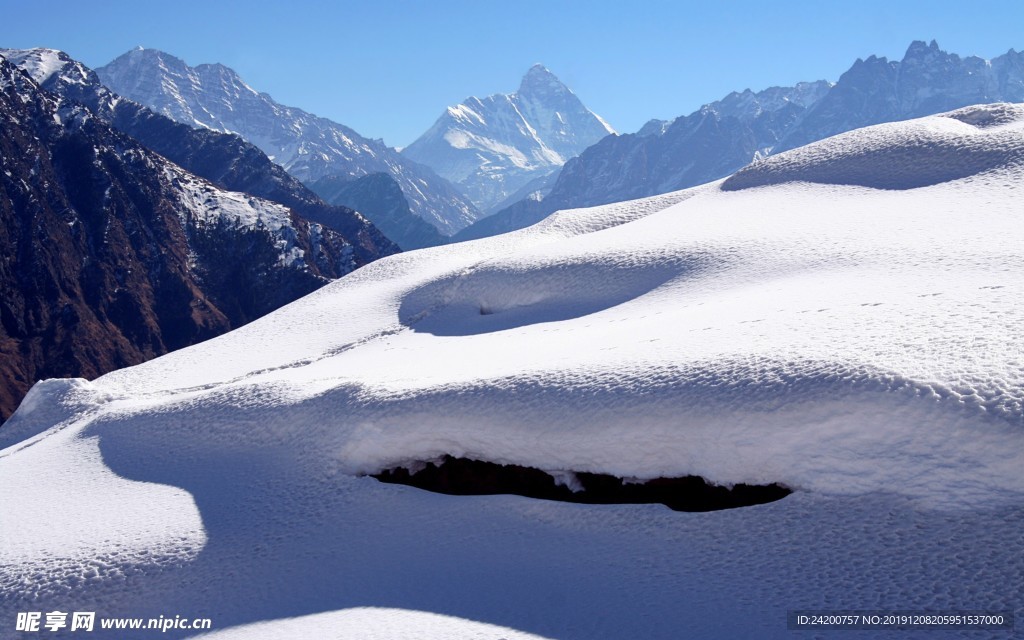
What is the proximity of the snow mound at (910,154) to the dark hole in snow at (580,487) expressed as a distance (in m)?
21.9

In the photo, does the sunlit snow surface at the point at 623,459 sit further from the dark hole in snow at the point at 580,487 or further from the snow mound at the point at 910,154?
the snow mound at the point at 910,154

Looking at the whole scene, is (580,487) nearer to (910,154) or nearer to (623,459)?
(623,459)

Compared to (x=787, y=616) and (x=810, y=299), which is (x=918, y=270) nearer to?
(x=810, y=299)

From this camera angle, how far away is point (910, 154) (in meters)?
33.3

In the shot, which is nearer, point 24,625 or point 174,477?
point 24,625

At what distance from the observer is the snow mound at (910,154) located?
31.3m

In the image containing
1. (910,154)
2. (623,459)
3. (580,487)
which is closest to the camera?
(623,459)

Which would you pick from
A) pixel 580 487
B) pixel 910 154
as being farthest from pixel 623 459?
pixel 910 154

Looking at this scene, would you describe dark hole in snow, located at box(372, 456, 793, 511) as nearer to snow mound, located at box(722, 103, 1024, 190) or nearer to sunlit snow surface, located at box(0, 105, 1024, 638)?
sunlit snow surface, located at box(0, 105, 1024, 638)

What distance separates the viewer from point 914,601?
11359mm

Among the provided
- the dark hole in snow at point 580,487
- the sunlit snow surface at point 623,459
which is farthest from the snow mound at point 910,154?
the dark hole in snow at point 580,487

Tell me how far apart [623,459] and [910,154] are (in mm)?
24913

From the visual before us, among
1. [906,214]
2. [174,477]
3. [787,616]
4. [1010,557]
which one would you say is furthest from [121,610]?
[906,214]

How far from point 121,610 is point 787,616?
1239 centimetres
